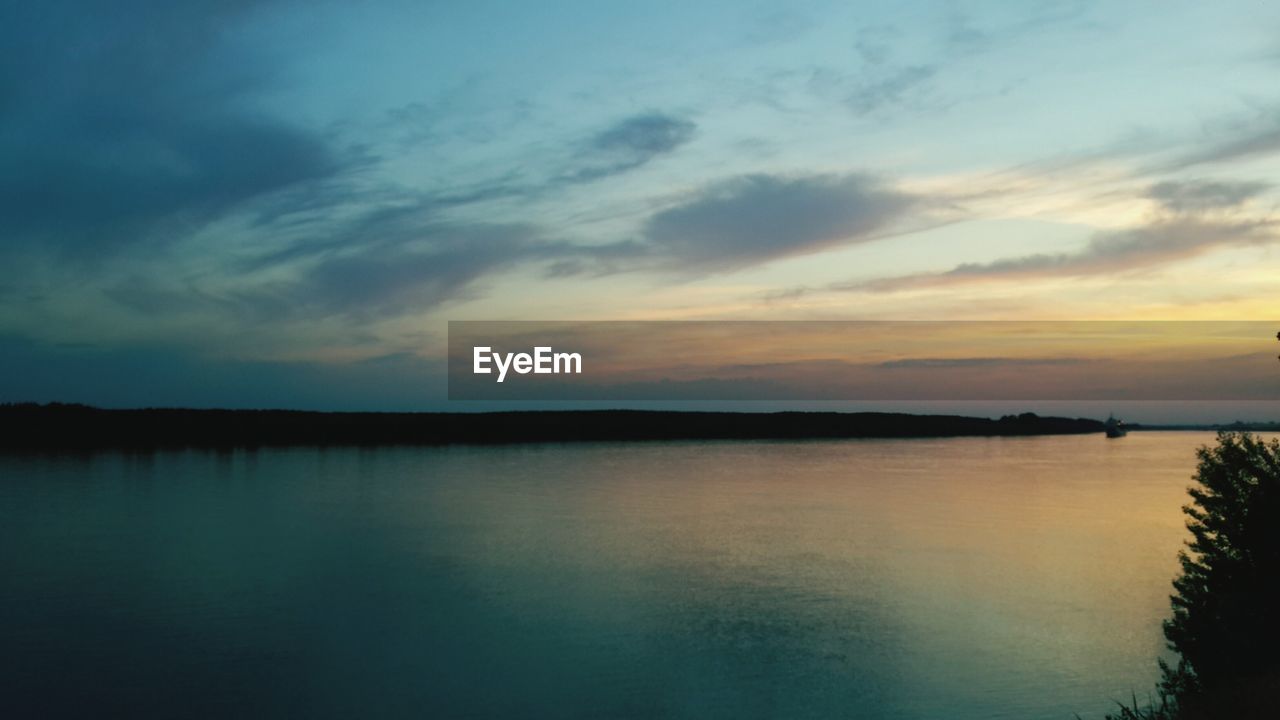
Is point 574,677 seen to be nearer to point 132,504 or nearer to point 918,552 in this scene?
point 918,552

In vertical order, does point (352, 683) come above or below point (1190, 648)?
below

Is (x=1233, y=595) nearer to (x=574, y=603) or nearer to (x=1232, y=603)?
(x=1232, y=603)

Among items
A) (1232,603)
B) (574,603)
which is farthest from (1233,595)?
(574,603)

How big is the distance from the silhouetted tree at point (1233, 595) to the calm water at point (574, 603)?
1964mm

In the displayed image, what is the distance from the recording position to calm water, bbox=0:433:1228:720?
14.0m

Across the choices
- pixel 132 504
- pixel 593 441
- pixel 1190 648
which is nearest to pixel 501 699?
pixel 1190 648

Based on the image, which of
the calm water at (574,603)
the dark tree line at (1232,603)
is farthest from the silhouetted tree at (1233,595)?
the calm water at (574,603)

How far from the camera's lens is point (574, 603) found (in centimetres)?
1984

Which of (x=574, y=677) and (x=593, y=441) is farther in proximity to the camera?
(x=593, y=441)

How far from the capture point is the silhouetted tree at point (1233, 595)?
8.85 m

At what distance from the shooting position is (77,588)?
2105 centimetres

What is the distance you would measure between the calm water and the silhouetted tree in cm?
196

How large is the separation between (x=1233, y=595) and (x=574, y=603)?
12182 millimetres

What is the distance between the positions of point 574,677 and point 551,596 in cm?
583
